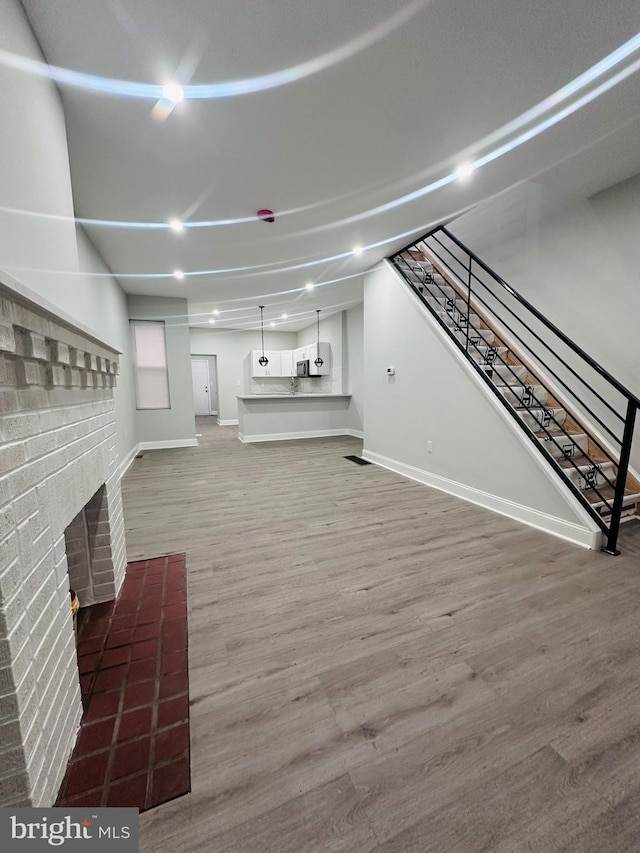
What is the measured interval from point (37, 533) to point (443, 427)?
3.51 m

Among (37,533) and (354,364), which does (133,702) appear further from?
(354,364)

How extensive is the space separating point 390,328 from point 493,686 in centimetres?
393

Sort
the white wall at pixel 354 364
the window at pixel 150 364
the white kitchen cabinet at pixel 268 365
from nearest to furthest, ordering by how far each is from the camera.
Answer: the window at pixel 150 364 < the white wall at pixel 354 364 < the white kitchen cabinet at pixel 268 365

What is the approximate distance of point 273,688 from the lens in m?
1.31

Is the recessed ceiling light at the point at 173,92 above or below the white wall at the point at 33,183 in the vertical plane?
above

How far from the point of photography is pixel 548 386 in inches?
144

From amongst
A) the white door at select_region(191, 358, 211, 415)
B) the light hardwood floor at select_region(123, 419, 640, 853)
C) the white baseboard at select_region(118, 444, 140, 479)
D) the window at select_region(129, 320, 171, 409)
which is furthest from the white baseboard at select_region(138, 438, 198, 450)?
the white door at select_region(191, 358, 211, 415)

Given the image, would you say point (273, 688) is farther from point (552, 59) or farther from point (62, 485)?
point (552, 59)

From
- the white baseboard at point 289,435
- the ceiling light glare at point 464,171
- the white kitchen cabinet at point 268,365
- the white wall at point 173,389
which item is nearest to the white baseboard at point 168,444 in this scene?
the white wall at point 173,389

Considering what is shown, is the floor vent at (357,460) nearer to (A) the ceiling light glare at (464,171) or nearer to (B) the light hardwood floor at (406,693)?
(B) the light hardwood floor at (406,693)

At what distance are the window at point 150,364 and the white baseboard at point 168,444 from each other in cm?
66

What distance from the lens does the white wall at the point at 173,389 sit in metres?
6.14

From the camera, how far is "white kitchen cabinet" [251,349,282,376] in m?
8.47

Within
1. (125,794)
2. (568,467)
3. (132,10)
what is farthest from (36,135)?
(568,467)
